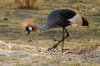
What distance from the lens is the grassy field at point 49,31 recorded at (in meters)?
11.7

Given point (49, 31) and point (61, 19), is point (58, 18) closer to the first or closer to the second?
point (61, 19)

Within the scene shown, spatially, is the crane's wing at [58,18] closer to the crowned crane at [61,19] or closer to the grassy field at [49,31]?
the crowned crane at [61,19]

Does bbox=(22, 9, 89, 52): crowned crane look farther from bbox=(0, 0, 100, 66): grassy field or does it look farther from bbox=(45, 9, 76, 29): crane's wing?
bbox=(0, 0, 100, 66): grassy field

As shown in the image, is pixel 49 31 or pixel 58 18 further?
pixel 49 31

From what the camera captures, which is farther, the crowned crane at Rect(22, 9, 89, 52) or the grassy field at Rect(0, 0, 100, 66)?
the grassy field at Rect(0, 0, 100, 66)

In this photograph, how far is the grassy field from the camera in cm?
1173

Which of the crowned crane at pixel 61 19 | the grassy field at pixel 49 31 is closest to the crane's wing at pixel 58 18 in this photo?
the crowned crane at pixel 61 19

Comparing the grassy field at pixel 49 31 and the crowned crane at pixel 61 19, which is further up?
the crowned crane at pixel 61 19

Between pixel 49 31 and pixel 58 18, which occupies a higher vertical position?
pixel 58 18

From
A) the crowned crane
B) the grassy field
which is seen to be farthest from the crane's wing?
the grassy field

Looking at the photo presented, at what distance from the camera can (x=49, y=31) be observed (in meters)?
13.8

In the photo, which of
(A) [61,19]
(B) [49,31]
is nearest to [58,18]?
(A) [61,19]

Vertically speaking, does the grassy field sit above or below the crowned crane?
below

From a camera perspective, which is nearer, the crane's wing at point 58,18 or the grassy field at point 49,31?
the crane's wing at point 58,18
